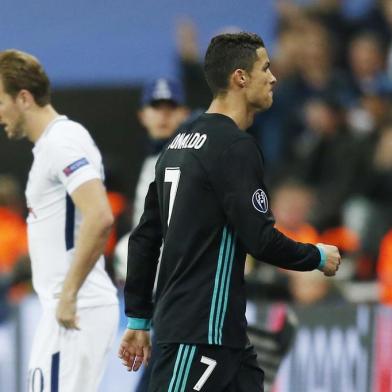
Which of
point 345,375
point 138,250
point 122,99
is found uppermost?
point 122,99

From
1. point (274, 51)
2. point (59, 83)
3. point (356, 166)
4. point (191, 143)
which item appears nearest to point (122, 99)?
point (59, 83)

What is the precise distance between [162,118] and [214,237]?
7.96 ft

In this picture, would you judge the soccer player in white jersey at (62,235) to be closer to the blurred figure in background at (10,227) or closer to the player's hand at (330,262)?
the player's hand at (330,262)

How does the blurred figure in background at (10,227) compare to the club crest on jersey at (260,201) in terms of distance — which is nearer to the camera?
the club crest on jersey at (260,201)

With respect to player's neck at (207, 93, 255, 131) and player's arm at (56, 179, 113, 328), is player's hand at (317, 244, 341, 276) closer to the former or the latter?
player's neck at (207, 93, 255, 131)

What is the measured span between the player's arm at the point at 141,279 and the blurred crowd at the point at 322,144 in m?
4.37

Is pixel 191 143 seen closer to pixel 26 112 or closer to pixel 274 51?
pixel 26 112

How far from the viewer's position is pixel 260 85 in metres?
5.18

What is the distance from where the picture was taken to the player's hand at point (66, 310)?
5793 millimetres

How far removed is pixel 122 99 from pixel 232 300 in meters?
8.62

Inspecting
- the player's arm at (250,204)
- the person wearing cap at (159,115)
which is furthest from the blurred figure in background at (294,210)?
the player's arm at (250,204)

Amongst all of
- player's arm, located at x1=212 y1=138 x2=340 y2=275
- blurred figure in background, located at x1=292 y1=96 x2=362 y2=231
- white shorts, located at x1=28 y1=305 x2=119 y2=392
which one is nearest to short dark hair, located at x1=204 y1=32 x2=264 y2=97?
player's arm, located at x1=212 y1=138 x2=340 y2=275

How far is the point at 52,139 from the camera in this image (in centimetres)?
598

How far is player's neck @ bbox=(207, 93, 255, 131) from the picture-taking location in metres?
5.20
